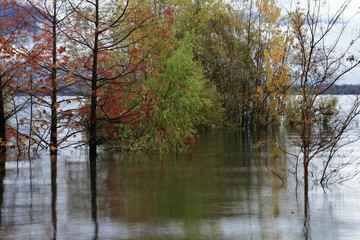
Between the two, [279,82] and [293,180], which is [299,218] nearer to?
[293,180]

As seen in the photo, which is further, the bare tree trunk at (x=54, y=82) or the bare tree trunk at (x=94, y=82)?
the bare tree trunk at (x=54, y=82)

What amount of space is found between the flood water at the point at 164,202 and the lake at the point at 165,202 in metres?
0.01

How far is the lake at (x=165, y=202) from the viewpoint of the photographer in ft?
26.4

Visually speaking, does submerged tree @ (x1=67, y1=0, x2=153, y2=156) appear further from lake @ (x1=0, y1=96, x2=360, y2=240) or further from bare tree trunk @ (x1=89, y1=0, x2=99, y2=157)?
lake @ (x1=0, y1=96, x2=360, y2=240)

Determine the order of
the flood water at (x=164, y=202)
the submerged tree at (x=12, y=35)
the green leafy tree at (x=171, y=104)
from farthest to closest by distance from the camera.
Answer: the green leafy tree at (x=171, y=104)
the submerged tree at (x=12, y=35)
the flood water at (x=164, y=202)

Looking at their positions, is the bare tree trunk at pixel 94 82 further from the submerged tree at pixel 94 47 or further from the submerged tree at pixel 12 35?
the submerged tree at pixel 12 35

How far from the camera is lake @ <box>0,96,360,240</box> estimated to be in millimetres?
8039

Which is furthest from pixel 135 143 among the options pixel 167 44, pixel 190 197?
pixel 190 197

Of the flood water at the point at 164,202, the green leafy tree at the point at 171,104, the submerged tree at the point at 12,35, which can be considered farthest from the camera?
the green leafy tree at the point at 171,104

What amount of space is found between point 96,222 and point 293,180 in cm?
582

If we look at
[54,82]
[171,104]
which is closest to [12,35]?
[54,82]

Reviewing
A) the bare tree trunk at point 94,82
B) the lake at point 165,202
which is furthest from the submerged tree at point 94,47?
the lake at point 165,202

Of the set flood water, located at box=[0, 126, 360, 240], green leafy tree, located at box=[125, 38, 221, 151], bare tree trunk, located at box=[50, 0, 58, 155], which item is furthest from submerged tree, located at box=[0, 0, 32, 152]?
green leafy tree, located at box=[125, 38, 221, 151]

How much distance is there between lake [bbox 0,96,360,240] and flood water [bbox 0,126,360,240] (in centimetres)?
1
